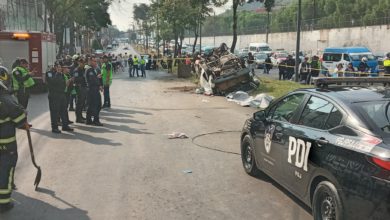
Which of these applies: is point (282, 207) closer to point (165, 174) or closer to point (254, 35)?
point (165, 174)

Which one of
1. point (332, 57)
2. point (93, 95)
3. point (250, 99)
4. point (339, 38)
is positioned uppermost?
point (339, 38)

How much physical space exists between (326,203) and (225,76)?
14905mm

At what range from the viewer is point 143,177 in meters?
7.40

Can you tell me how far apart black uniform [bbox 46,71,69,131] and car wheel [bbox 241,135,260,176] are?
541 centimetres

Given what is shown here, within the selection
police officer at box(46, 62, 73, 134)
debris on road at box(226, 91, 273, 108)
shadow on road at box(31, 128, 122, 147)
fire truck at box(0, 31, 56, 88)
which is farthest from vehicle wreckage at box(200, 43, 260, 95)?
shadow on road at box(31, 128, 122, 147)

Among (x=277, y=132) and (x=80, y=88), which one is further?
(x=80, y=88)

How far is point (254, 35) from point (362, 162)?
3337 inches

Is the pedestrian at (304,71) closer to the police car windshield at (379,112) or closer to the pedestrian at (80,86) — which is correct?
the pedestrian at (80,86)

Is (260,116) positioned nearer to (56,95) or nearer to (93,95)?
(56,95)

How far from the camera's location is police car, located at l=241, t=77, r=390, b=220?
425cm

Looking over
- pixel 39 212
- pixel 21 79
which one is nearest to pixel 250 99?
pixel 21 79

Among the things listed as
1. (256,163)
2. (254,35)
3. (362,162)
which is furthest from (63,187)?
(254,35)

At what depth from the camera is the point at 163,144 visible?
10031 millimetres

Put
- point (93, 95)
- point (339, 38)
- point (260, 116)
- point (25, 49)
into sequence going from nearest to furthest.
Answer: point (260, 116) → point (93, 95) → point (25, 49) → point (339, 38)
